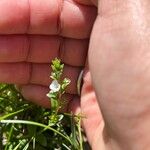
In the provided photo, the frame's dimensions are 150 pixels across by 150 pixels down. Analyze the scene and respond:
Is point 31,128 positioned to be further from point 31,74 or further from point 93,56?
point 93,56

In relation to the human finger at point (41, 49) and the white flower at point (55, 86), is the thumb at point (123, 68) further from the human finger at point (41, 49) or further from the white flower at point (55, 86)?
the human finger at point (41, 49)

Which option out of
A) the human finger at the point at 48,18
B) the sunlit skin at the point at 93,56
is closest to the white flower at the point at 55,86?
the sunlit skin at the point at 93,56

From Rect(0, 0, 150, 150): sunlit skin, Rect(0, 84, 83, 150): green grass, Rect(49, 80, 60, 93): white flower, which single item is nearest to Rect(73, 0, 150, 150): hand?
Rect(0, 0, 150, 150): sunlit skin

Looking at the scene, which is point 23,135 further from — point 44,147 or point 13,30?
point 13,30

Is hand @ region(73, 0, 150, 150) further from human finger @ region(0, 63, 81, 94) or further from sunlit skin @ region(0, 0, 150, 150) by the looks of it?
human finger @ region(0, 63, 81, 94)

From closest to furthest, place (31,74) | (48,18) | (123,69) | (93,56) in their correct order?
(123,69) < (93,56) < (48,18) < (31,74)

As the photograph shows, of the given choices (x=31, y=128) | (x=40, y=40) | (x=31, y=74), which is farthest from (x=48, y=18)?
(x=31, y=128)
